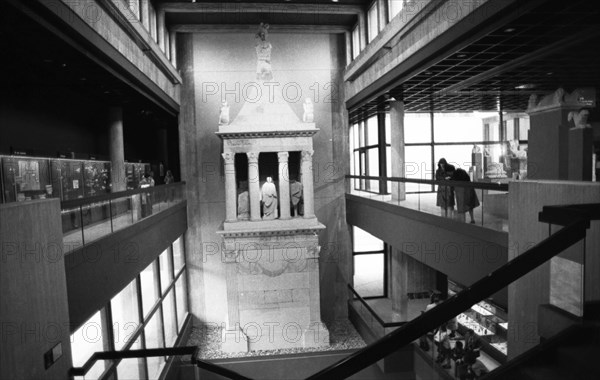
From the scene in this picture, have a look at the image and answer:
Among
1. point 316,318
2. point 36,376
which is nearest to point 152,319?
point 316,318

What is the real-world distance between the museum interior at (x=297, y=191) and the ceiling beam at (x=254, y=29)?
9 cm

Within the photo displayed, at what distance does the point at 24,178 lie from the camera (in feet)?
23.1

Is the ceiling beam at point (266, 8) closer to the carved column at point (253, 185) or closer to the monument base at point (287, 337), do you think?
the carved column at point (253, 185)

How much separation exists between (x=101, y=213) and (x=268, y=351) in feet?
29.8

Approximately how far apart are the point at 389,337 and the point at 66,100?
12392 millimetres

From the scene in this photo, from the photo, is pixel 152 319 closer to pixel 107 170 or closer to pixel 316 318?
pixel 107 170

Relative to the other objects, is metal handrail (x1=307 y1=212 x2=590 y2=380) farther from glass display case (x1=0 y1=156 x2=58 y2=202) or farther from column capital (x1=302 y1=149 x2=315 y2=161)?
column capital (x1=302 y1=149 x2=315 y2=161)

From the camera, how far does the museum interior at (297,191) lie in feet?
13.4

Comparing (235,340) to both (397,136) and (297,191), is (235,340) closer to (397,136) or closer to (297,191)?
(297,191)

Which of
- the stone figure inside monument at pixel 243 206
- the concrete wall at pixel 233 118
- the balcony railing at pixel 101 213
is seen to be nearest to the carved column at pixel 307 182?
the stone figure inside monument at pixel 243 206

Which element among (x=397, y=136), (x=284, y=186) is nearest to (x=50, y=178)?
(x=284, y=186)

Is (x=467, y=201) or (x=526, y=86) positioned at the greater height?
(x=526, y=86)

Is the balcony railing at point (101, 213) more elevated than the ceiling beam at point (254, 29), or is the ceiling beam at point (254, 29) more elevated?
the ceiling beam at point (254, 29)

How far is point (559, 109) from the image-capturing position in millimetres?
7383
